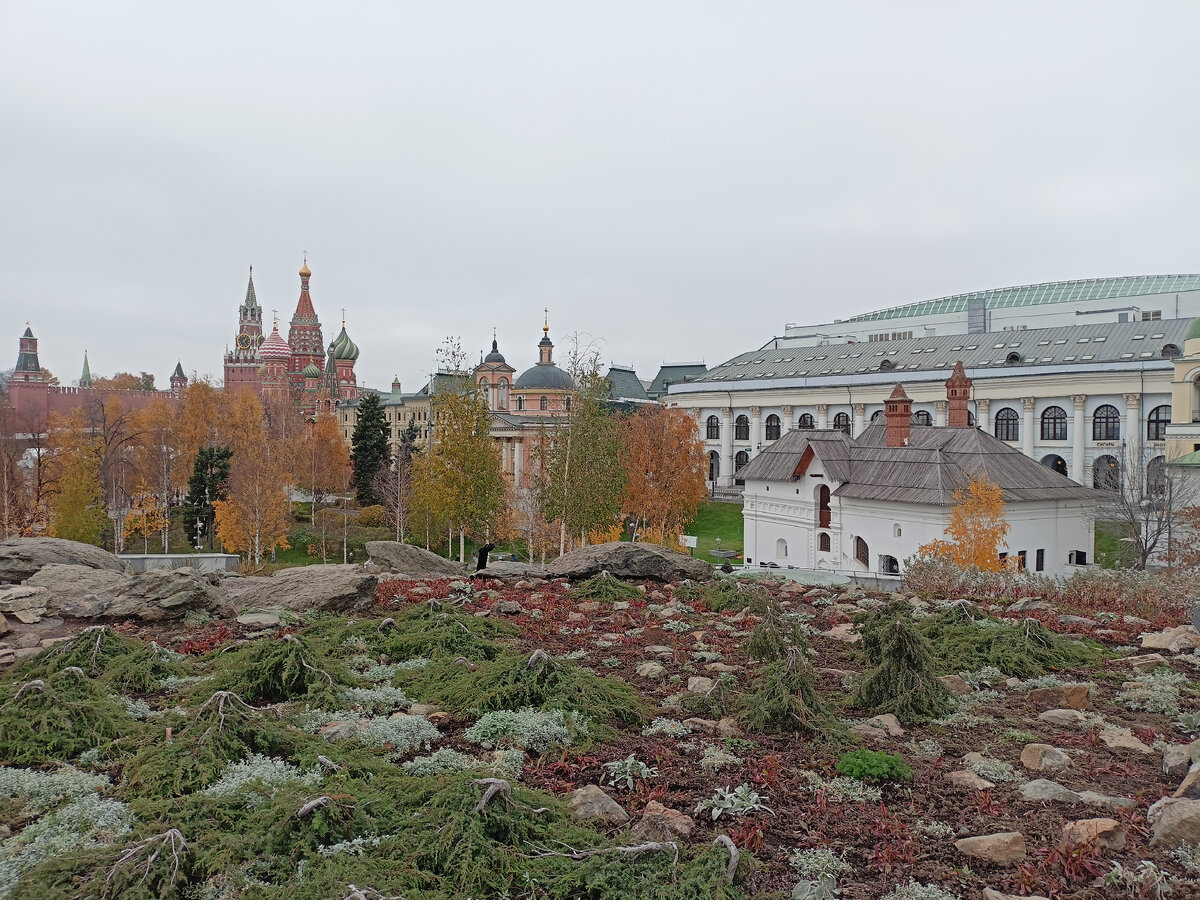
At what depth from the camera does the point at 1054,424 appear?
169ft

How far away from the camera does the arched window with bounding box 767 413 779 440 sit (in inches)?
2470

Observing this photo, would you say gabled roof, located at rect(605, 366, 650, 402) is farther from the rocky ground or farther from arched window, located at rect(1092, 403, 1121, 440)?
the rocky ground

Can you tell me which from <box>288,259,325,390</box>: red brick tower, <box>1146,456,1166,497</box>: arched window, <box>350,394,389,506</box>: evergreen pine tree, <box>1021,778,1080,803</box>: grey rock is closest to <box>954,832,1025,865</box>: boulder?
<box>1021,778,1080,803</box>: grey rock

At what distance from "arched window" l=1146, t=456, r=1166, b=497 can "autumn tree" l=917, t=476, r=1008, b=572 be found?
1288cm

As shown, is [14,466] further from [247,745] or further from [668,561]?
[247,745]

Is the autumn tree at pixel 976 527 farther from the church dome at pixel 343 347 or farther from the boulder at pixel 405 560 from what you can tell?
the church dome at pixel 343 347

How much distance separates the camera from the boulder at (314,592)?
11578 millimetres

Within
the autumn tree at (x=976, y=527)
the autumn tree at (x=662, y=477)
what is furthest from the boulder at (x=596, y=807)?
the autumn tree at (x=662, y=477)

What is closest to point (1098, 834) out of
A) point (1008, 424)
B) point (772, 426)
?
point (1008, 424)

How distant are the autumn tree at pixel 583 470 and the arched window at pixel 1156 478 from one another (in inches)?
939

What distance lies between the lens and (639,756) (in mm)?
6203

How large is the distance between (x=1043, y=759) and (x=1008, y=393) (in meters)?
52.4

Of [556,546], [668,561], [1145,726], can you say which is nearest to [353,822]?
[1145,726]

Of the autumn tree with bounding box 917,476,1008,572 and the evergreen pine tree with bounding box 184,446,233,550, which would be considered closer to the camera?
the autumn tree with bounding box 917,476,1008,572
